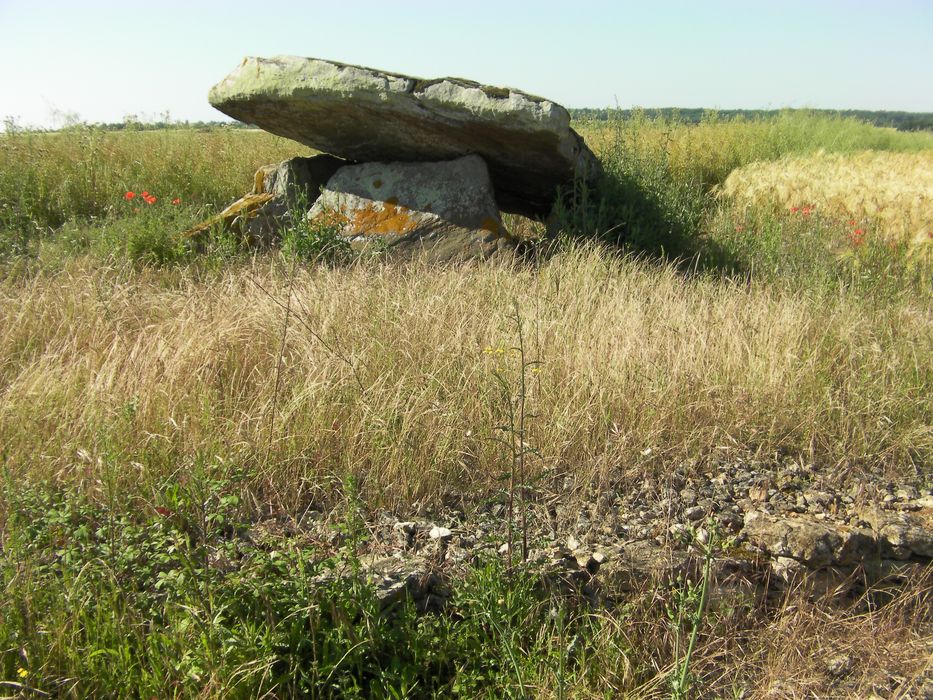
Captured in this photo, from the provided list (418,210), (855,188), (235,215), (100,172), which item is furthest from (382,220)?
(855,188)

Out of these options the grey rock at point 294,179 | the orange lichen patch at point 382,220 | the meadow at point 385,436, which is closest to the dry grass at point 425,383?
the meadow at point 385,436

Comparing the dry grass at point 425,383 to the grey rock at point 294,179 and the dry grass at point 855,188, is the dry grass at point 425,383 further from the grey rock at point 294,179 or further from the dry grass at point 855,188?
the dry grass at point 855,188

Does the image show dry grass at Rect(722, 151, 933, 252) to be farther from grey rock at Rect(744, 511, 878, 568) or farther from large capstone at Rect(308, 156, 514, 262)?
grey rock at Rect(744, 511, 878, 568)

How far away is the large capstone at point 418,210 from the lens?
560cm

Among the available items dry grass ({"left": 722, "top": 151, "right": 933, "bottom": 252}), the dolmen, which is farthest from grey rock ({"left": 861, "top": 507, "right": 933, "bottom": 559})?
dry grass ({"left": 722, "top": 151, "right": 933, "bottom": 252})

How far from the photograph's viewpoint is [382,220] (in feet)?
19.0

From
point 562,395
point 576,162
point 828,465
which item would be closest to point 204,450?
point 562,395

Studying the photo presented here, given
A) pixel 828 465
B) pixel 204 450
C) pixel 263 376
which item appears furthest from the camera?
pixel 263 376

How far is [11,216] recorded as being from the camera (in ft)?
19.8

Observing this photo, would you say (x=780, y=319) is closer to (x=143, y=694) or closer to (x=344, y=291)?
(x=344, y=291)

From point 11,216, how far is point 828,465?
6.38 meters

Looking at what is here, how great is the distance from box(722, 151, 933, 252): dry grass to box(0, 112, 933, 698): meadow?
3.93 feet

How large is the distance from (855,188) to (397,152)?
4786mm

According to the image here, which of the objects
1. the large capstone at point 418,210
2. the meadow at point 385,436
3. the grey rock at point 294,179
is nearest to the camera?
the meadow at point 385,436
